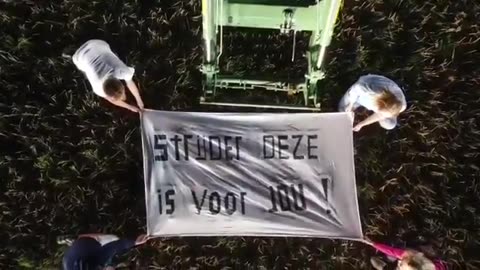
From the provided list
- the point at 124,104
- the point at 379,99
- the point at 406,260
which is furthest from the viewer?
the point at 406,260

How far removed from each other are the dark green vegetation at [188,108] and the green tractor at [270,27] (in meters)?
0.14

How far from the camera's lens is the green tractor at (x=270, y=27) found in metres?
3.24

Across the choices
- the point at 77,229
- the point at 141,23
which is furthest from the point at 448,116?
the point at 77,229

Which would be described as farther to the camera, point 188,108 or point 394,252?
point 188,108

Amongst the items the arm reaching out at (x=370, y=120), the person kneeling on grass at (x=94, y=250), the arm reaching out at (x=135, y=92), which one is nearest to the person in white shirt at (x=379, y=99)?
the arm reaching out at (x=370, y=120)

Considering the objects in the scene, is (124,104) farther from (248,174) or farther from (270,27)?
(270,27)

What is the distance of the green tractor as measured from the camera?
324 cm

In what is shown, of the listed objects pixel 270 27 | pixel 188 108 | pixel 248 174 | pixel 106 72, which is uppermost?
pixel 270 27

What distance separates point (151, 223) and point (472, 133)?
5.41 ft

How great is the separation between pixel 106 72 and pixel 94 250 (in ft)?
2.65

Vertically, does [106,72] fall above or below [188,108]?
above

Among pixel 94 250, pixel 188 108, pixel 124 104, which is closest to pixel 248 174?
pixel 188 108

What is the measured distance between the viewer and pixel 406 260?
138 inches

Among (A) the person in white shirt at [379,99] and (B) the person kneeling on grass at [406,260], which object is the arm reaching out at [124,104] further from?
(B) the person kneeling on grass at [406,260]
